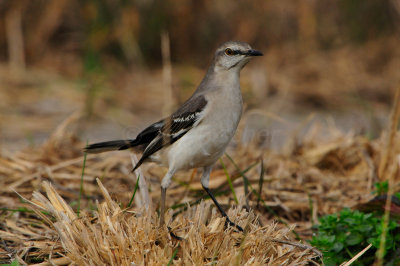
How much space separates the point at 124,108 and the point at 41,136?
1.42m

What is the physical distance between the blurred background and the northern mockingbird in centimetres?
359

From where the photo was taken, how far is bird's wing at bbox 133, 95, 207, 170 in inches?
153

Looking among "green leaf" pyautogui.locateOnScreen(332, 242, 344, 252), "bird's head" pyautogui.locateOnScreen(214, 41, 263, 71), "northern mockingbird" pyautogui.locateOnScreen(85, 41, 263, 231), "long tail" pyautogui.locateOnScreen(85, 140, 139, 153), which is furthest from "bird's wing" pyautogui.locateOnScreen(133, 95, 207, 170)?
"green leaf" pyautogui.locateOnScreen(332, 242, 344, 252)

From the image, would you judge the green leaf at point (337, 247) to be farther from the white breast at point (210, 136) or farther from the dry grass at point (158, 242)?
the white breast at point (210, 136)

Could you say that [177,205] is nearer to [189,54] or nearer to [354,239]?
[354,239]

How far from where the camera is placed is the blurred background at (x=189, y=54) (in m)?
8.14

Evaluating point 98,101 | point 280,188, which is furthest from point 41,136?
point 280,188

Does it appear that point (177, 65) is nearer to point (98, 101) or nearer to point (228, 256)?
point (98, 101)

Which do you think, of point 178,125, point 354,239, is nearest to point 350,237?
point 354,239

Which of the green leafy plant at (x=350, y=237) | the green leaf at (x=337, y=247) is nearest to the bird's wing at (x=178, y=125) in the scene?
the green leafy plant at (x=350, y=237)

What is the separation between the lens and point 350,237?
3.52 m

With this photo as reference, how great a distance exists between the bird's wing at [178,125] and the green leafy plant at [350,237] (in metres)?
1.09

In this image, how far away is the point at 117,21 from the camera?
888cm

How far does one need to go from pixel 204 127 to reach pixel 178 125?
239mm
